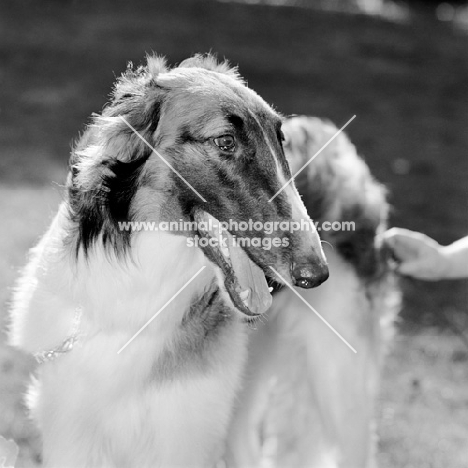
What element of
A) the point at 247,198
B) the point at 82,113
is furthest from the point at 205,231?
the point at 82,113

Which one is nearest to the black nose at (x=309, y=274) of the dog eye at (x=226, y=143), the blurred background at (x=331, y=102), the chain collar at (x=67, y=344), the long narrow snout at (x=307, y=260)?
the long narrow snout at (x=307, y=260)

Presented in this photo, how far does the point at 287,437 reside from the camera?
4613 mm

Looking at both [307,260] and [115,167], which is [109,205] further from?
[307,260]

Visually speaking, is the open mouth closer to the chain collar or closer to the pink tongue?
the pink tongue

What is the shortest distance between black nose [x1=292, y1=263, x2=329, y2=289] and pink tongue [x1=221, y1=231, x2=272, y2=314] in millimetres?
277

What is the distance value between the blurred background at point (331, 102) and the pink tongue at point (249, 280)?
93 cm

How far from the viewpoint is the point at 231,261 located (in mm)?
3148

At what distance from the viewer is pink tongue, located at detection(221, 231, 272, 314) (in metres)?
3.12

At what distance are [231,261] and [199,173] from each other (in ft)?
1.18

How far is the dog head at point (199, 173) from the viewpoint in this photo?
3.00 meters

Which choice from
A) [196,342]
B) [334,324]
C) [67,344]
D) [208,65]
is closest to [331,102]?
[334,324]

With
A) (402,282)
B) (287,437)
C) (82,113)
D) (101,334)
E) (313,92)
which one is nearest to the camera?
(101,334)

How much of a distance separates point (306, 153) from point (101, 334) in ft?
4.58

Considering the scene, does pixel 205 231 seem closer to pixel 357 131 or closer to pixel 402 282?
pixel 402 282
